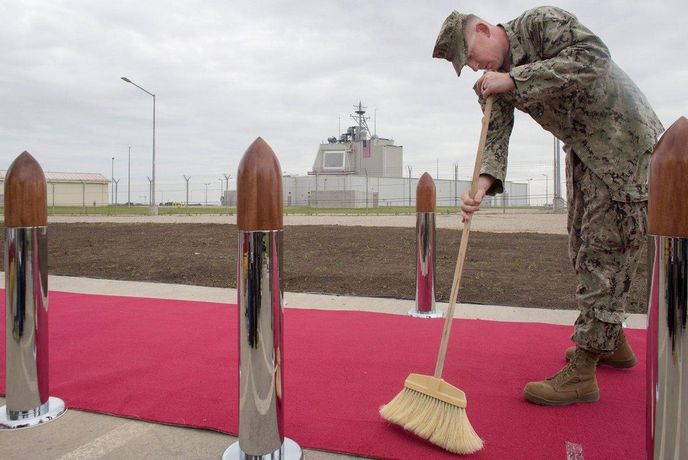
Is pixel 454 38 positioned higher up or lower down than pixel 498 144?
higher up

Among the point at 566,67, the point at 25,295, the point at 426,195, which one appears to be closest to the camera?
the point at 566,67

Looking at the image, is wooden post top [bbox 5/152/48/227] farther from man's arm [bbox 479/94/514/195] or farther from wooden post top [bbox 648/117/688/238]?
wooden post top [bbox 648/117/688/238]

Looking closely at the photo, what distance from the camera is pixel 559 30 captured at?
6.86ft

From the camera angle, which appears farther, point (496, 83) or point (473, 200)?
point (473, 200)

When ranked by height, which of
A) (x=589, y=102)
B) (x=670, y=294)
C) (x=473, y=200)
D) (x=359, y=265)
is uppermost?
(x=589, y=102)

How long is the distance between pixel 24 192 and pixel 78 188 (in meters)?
62.1

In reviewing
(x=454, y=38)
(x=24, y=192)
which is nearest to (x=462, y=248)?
(x=454, y=38)

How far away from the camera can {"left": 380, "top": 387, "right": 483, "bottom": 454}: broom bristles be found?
1740 millimetres

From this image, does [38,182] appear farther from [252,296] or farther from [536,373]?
[536,373]

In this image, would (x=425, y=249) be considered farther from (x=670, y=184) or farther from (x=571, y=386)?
(x=670, y=184)

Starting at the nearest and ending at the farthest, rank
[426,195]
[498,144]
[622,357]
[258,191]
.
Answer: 1. [258,191]
2. [498,144]
3. [622,357]
4. [426,195]

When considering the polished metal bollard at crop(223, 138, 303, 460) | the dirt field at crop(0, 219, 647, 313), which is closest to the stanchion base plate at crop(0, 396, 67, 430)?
the polished metal bollard at crop(223, 138, 303, 460)

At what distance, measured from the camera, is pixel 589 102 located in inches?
84.5

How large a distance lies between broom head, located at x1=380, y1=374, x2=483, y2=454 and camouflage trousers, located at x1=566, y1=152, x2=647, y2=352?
0.74m
